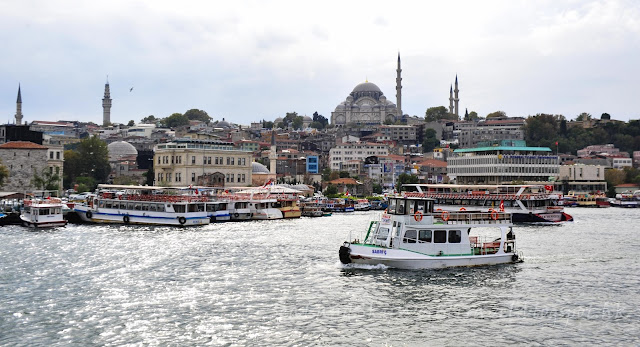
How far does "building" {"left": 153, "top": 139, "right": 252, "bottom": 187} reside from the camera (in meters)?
83.2

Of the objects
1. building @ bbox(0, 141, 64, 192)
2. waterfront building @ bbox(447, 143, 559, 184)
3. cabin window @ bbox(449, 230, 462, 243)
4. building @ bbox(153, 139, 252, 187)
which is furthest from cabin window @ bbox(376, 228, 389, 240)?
waterfront building @ bbox(447, 143, 559, 184)

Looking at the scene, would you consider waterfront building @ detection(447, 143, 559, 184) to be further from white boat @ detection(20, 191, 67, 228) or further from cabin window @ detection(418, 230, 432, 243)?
cabin window @ detection(418, 230, 432, 243)

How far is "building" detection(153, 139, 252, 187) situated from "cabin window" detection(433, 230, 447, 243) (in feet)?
174

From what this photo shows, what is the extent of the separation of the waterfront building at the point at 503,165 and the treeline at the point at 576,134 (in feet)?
132

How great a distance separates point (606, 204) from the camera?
106 metres

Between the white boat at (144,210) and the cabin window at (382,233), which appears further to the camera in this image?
the white boat at (144,210)

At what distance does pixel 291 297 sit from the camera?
2523 cm

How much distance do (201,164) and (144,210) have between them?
29.2m

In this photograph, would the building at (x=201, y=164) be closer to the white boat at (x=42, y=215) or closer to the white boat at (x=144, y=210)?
the white boat at (x=144, y=210)

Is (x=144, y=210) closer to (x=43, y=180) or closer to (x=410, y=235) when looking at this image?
(x=43, y=180)

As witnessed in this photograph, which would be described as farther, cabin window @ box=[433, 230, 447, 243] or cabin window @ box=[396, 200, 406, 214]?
cabin window @ box=[433, 230, 447, 243]

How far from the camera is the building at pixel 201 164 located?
83250 millimetres

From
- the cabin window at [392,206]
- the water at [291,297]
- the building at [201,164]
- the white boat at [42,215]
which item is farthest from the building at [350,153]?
the cabin window at [392,206]

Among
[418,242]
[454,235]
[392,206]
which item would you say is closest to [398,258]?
[418,242]
